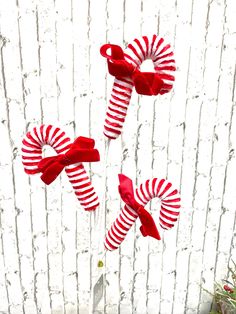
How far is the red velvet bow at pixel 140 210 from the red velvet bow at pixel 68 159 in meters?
0.14

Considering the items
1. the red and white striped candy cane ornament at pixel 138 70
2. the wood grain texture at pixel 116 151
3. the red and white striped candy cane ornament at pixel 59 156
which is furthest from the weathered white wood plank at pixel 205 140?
the red and white striped candy cane ornament at pixel 59 156

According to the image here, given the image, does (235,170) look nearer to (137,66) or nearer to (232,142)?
(232,142)

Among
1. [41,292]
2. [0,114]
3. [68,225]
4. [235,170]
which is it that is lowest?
[41,292]

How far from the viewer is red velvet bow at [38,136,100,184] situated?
147 cm

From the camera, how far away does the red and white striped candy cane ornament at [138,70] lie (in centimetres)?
140

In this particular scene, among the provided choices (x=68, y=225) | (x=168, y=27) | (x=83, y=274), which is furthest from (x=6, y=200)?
(x=168, y=27)

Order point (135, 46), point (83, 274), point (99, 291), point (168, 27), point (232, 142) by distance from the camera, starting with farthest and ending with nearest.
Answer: point (83, 274) → point (232, 142) → point (168, 27) → point (99, 291) → point (135, 46)

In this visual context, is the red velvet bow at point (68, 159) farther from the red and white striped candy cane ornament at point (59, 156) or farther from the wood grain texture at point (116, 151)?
the wood grain texture at point (116, 151)

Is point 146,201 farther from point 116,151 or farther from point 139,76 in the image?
point 116,151

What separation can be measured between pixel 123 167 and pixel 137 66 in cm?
79

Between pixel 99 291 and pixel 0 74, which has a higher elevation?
pixel 0 74

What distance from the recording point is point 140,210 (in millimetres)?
1517

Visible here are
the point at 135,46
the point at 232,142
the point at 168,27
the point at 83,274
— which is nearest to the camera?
the point at 135,46

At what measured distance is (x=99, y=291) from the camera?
5.93 feet
